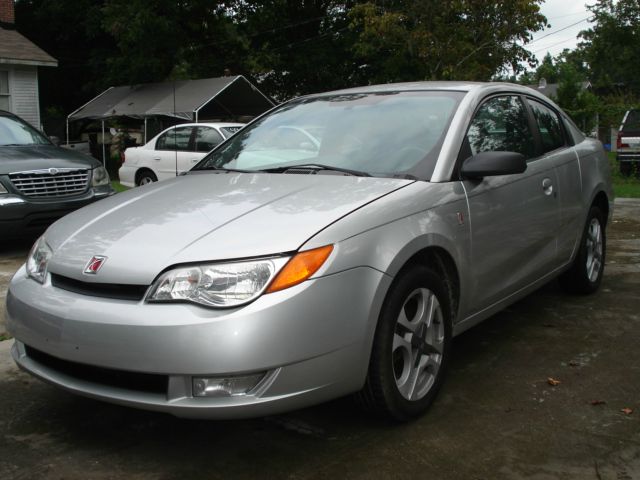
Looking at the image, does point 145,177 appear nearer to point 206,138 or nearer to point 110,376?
point 206,138

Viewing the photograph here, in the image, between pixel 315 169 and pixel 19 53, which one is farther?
pixel 19 53

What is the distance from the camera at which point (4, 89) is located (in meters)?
19.1

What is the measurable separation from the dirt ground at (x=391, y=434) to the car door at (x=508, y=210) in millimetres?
508

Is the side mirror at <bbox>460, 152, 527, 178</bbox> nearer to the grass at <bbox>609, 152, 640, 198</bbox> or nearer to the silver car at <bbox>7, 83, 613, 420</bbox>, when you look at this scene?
the silver car at <bbox>7, 83, 613, 420</bbox>

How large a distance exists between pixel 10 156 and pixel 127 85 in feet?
Answer: 71.4

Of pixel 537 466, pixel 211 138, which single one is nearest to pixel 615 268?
pixel 537 466

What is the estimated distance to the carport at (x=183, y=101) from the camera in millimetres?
22906

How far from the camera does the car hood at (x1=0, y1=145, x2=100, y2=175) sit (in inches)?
289

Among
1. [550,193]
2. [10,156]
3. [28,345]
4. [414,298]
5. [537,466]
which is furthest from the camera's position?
[10,156]

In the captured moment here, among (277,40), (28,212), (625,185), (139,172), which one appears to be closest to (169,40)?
(277,40)

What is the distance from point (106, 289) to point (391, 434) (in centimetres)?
135

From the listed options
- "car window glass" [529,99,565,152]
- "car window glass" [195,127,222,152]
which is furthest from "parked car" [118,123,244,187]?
"car window glass" [529,99,565,152]

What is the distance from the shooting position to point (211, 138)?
1341cm

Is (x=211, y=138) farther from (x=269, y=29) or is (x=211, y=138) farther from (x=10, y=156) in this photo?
(x=269, y=29)
